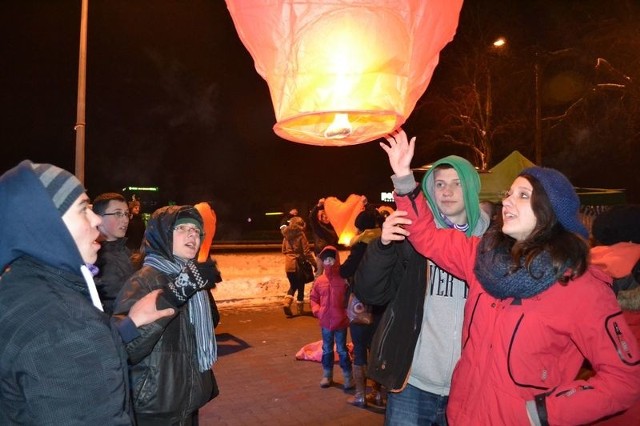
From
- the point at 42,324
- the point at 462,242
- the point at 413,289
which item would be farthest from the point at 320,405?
the point at 42,324

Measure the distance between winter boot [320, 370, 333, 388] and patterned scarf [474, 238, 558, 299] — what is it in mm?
4358

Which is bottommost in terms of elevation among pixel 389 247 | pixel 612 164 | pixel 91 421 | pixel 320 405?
pixel 320 405

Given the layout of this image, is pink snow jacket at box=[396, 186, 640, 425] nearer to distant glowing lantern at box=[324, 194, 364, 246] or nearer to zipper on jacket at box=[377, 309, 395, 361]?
zipper on jacket at box=[377, 309, 395, 361]

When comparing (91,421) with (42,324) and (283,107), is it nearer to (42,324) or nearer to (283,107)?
(42,324)

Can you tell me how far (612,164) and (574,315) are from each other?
25.9 m

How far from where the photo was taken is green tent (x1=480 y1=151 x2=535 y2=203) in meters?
7.57

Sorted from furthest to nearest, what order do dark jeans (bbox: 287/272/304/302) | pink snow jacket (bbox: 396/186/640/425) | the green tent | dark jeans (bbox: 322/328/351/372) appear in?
dark jeans (bbox: 287/272/304/302) → the green tent → dark jeans (bbox: 322/328/351/372) → pink snow jacket (bbox: 396/186/640/425)

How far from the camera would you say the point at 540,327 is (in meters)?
2.17

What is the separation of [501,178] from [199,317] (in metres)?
5.76

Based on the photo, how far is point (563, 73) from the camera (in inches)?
742

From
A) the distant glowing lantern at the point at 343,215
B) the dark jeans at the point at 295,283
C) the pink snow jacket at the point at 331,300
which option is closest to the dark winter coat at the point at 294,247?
the dark jeans at the point at 295,283

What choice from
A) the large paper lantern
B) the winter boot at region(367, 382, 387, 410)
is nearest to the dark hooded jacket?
the large paper lantern

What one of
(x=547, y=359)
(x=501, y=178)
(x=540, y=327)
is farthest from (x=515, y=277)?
(x=501, y=178)

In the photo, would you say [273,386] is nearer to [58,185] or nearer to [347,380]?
[347,380]
